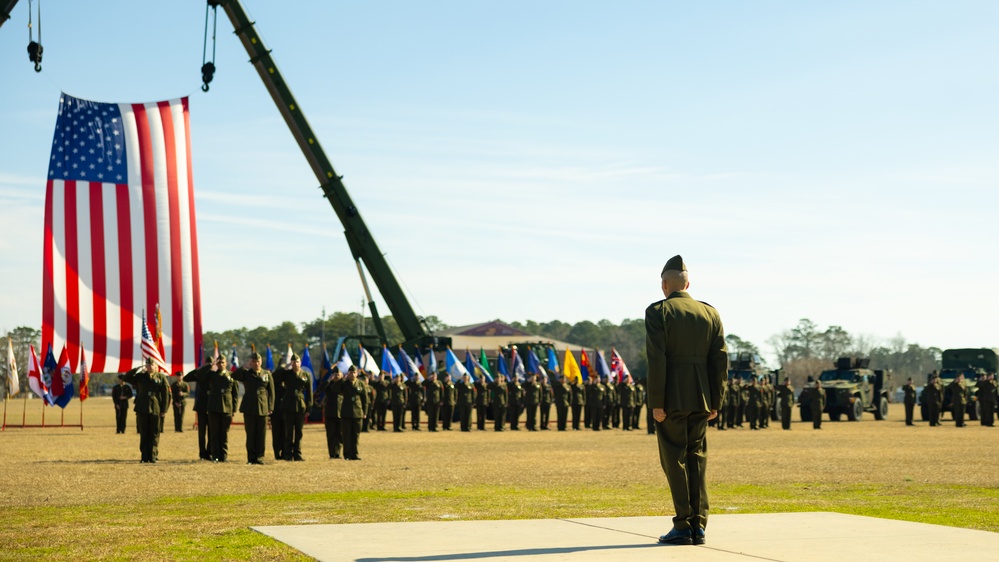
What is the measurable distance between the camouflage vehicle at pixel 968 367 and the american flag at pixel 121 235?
24.4 meters

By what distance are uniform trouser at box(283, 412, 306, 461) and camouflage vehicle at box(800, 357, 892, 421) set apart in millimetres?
20614

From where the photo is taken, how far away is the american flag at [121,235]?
843 inches

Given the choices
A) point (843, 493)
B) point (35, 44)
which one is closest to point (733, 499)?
point (843, 493)

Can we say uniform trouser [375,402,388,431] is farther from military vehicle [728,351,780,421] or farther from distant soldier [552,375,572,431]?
military vehicle [728,351,780,421]

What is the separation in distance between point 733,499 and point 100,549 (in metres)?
5.76

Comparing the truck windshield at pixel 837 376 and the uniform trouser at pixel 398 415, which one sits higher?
the truck windshield at pixel 837 376

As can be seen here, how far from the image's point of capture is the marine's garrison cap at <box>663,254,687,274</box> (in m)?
7.40

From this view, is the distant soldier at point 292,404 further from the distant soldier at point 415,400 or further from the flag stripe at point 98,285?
the distant soldier at point 415,400

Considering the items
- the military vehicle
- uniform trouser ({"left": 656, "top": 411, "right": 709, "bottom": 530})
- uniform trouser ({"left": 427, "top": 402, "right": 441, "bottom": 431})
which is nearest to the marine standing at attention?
uniform trouser ({"left": 656, "top": 411, "right": 709, "bottom": 530})

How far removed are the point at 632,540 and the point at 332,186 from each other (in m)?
25.6

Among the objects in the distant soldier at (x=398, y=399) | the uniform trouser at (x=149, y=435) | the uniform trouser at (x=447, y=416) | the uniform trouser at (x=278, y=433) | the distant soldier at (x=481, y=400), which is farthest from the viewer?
the distant soldier at (x=481, y=400)

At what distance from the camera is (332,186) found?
104 ft

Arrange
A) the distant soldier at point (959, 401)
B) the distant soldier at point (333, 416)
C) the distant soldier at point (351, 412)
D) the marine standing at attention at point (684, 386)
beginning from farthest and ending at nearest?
1. the distant soldier at point (959, 401)
2. the distant soldier at point (333, 416)
3. the distant soldier at point (351, 412)
4. the marine standing at attention at point (684, 386)

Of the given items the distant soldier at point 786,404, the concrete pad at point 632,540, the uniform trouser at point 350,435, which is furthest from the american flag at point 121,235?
the distant soldier at point 786,404
